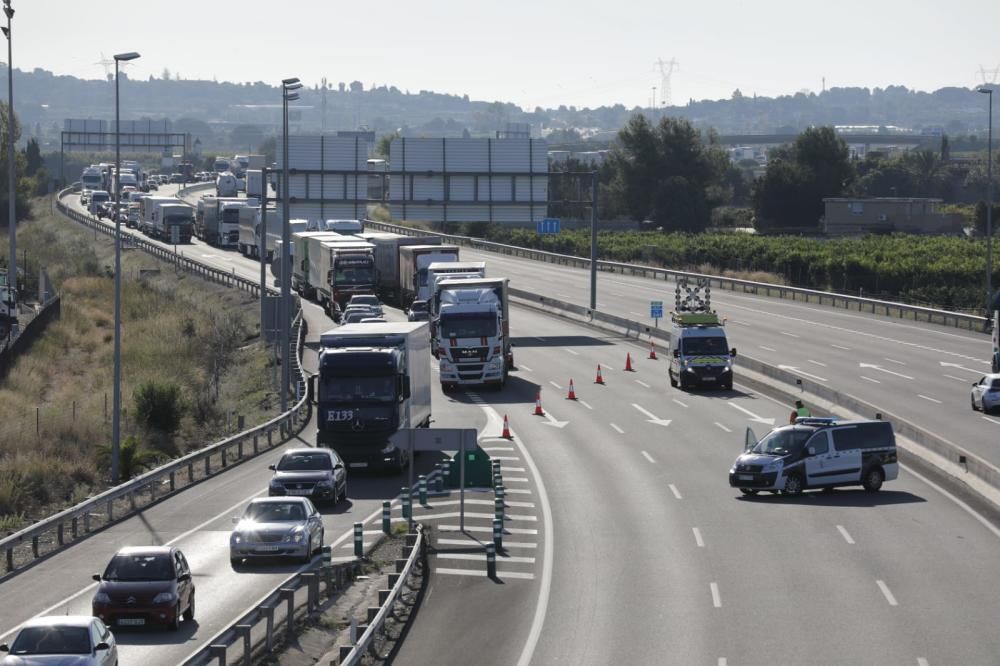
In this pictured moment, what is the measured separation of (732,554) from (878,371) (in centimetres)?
3107

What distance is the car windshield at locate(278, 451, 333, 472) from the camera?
115 feet

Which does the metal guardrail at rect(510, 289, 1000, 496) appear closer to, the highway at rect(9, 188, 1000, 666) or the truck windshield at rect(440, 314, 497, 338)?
the highway at rect(9, 188, 1000, 666)

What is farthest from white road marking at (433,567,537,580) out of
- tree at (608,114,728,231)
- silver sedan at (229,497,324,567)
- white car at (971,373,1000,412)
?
tree at (608,114,728,231)

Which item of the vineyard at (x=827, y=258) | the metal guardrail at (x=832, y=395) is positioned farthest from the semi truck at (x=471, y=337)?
the vineyard at (x=827, y=258)

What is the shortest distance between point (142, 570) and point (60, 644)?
181 inches

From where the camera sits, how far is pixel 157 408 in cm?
5200

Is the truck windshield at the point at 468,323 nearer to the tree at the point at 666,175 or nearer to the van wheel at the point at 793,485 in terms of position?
the van wheel at the point at 793,485

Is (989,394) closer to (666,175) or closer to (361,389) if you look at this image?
(361,389)

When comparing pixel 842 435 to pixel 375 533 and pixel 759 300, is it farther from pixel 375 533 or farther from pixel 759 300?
pixel 759 300

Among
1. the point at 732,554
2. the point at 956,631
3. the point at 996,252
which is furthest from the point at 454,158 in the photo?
the point at 956,631

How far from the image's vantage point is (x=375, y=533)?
104 feet

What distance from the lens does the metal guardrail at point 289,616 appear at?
19266mm

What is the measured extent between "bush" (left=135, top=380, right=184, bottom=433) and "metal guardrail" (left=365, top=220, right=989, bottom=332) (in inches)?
1482

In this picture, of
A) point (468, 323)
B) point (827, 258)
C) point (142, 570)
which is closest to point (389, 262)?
point (468, 323)
